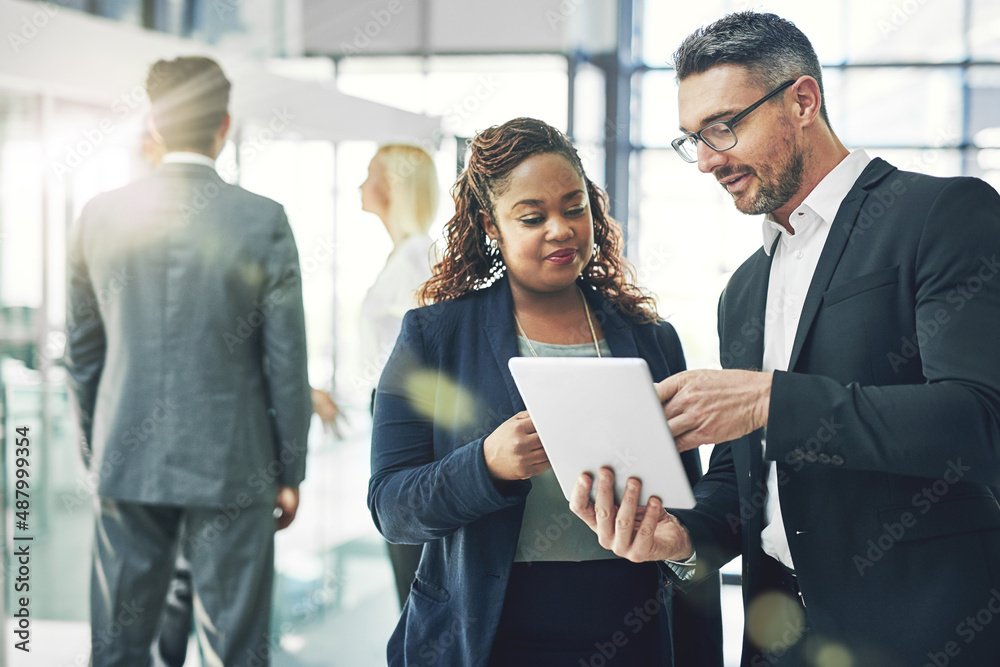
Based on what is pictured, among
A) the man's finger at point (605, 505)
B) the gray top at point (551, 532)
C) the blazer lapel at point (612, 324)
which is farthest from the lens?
the blazer lapel at point (612, 324)

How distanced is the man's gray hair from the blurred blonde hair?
1.70 meters

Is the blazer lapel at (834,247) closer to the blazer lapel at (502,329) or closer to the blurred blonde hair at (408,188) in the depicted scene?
the blazer lapel at (502,329)

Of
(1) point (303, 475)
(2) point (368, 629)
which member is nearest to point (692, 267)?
(2) point (368, 629)

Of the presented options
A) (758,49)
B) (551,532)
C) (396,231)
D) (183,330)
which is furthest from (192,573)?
(758,49)

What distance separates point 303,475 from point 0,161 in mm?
1461

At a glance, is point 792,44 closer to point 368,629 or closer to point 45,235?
point 45,235

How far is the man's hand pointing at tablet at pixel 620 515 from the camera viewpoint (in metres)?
1.17

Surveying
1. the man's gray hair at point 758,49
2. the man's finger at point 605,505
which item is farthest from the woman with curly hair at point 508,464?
the man's gray hair at point 758,49

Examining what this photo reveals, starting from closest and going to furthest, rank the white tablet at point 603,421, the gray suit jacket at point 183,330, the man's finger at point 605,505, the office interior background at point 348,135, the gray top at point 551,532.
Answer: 1. the white tablet at point 603,421
2. the man's finger at point 605,505
3. the gray top at point 551,532
4. the gray suit jacket at point 183,330
5. the office interior background at point 348,135

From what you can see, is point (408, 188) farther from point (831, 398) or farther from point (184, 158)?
point (831, 398)

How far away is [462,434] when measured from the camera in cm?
142

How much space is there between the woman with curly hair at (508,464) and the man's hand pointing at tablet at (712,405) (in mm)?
225

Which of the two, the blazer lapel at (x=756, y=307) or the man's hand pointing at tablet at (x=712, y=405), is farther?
the blazer lapel at (x=756, y=307)

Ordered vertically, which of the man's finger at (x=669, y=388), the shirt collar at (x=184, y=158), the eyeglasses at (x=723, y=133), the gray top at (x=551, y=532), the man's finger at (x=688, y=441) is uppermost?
the shirt collar at (x=184, y=158)
